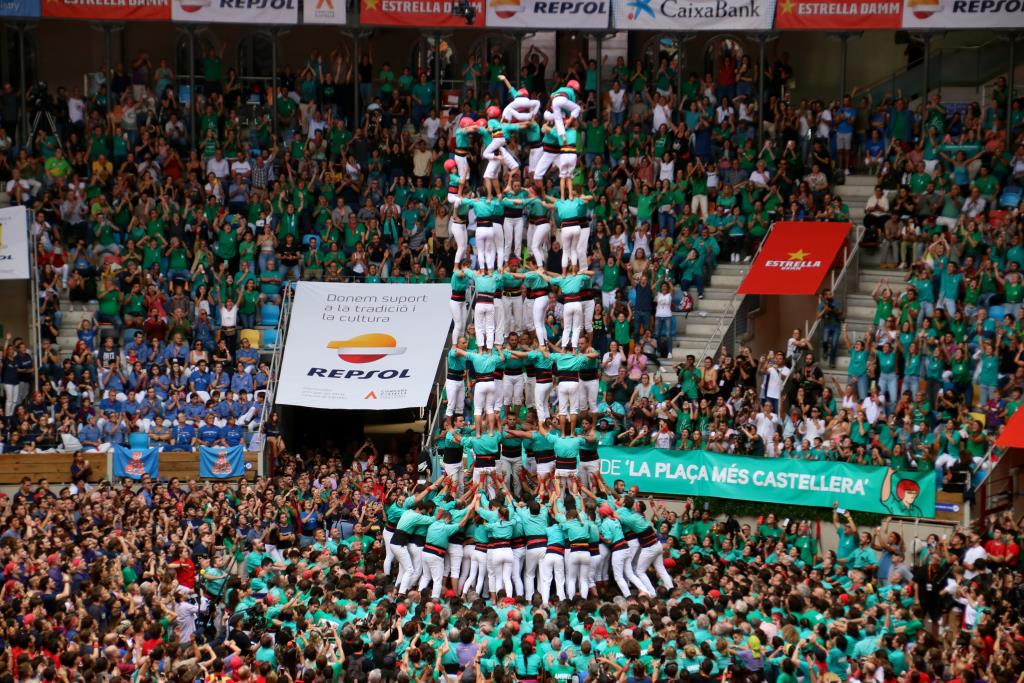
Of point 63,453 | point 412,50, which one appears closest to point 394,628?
point 63,453

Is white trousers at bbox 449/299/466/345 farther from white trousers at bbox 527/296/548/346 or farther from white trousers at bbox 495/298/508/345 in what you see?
white trousers at bbox 527/296/548/346

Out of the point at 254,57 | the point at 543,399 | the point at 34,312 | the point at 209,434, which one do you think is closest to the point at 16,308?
the point at 34,312

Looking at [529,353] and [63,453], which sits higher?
[529,353]

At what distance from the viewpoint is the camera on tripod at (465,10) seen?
38.6 meters

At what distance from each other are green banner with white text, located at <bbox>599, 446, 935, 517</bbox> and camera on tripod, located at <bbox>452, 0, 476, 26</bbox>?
37.9ft

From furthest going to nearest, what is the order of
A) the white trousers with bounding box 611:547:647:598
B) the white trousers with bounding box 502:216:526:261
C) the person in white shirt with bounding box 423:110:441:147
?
1. the person in white shirt with bounding box 423:110:441:147
2. the white trousers with bounding box 502:216:526:261
3. the white trousers with bounding box 611:547:647:598

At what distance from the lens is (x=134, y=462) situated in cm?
3319

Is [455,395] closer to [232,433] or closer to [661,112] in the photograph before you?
[232,433]

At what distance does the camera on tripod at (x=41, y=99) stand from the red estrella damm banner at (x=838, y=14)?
16.9 m

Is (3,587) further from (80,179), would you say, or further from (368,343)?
(80,179)

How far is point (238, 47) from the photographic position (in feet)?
140

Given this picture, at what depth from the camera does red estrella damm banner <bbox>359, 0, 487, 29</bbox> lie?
38.9 metres

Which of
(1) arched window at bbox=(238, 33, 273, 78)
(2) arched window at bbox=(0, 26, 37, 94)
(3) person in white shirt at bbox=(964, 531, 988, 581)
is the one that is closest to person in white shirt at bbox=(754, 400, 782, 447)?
(3) person in white shirt at bbox=(964, 531, 988, 581)

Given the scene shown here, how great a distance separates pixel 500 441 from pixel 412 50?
17.6 meters
